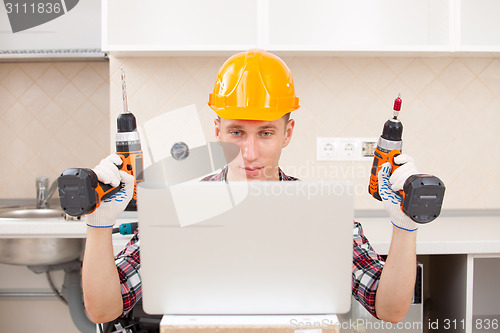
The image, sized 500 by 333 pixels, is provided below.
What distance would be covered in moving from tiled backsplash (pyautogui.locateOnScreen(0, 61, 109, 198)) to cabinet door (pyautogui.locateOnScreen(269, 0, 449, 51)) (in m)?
0.99

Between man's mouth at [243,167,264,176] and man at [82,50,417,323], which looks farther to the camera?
man's mouth at [243,167,264,176]

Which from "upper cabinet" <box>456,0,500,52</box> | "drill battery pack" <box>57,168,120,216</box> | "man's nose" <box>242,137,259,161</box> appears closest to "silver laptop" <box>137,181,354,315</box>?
"drill battery pack" <box>57,168,120,216</box>

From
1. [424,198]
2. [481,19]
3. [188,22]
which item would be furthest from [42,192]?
[481,19]

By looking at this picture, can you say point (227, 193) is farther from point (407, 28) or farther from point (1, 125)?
point (1, 125)

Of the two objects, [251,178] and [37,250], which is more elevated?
[251,178]

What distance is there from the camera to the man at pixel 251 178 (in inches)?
31.4

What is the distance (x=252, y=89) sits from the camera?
926 mm

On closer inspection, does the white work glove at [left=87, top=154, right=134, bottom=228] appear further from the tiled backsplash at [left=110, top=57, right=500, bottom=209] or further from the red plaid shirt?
the tiled backsplash at [left=110, top=57, right=500, bottom=209]

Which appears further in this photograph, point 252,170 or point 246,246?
point 252,170

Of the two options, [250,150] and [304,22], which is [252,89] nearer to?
[250,150]

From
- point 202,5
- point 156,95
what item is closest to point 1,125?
point 156,95

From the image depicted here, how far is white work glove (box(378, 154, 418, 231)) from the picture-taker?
2.51 ft

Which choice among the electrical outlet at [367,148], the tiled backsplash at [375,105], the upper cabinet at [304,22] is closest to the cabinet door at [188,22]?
the upper cabinet at [304,22]

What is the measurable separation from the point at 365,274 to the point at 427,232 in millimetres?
768
